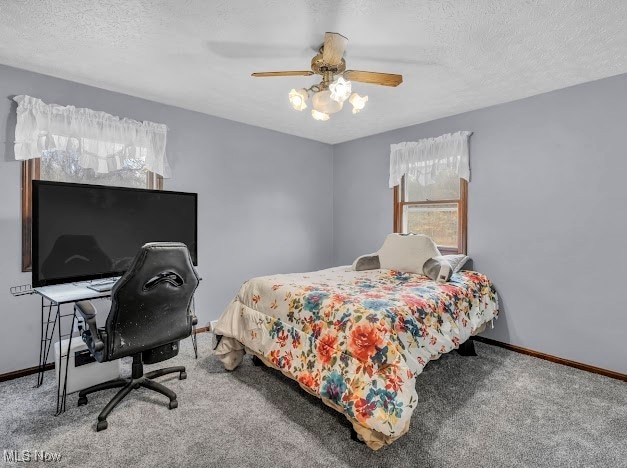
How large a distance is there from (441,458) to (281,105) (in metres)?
3.17

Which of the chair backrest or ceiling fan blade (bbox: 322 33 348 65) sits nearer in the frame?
the chair backrest

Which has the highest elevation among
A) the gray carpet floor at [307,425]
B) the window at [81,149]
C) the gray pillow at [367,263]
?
the window at [81,149]

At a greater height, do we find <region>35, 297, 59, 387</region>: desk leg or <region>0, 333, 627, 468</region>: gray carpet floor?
Answer: <region>35, 297, 59, 387</region>: desk leg

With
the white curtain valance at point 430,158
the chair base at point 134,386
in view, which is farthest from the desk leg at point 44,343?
the white curtain valance at point 430,158

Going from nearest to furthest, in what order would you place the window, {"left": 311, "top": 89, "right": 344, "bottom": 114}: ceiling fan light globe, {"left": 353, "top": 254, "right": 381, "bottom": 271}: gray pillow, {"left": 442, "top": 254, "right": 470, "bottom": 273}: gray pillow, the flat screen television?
{"left": 311, "top": 89, "right": 344, "bottom": 114}: ceiling fan light globe → the flat screen television → the window → {"left": 442, "top": 254, "right": 470, "bottom": 273}: gray pillow → {"left": 353, "top": 254, "right": 381, "bottom": 271}: gray pillow

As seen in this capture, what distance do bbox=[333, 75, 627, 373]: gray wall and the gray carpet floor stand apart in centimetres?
47

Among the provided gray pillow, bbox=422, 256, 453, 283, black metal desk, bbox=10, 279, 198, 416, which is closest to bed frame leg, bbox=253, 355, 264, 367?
black metal desk, bbox=10, 279, 198, 416

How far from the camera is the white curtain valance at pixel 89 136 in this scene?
2.58 m

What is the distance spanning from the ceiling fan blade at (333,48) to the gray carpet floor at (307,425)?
229cm

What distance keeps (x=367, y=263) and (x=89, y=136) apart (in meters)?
2.88

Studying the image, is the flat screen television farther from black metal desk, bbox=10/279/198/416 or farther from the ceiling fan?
the ceiling fan

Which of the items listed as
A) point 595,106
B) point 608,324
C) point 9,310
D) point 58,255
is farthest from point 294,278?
point 595,106

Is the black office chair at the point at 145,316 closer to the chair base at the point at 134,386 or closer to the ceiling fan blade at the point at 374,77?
the chair base at the point at 134,386

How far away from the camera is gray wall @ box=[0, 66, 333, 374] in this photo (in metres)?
2.58
